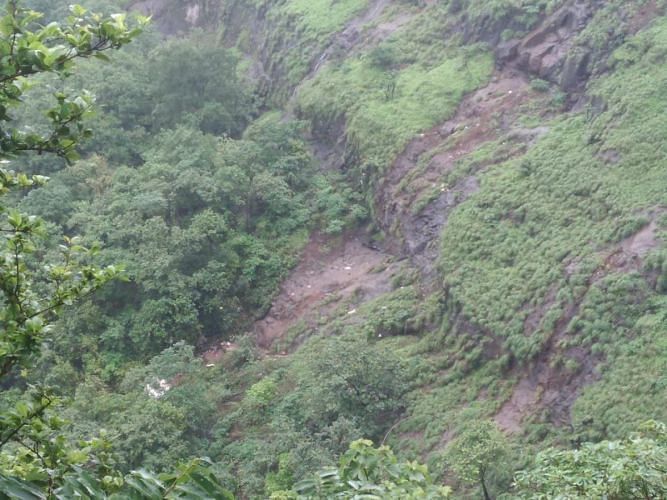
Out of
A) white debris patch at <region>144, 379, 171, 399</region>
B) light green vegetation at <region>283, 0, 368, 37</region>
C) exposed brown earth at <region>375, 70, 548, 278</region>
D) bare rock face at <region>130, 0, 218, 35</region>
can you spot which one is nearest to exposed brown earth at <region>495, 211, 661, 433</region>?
exposed brown earth at <region>375, 70, 548, 278</region>

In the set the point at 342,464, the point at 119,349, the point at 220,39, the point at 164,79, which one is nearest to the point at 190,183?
the point at 119,349

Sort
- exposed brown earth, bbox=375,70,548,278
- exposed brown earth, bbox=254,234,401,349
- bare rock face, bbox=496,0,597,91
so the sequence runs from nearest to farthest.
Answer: exposed brown earth, bbox=375,70,548,278 → exposed brown earth, bbox=254,234,401,349 → bare rock face, bbox=496,0,597,91

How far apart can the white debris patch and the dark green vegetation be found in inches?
1.9

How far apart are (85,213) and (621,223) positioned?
36.4 ft

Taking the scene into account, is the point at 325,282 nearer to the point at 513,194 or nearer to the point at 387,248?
the point at 387,248

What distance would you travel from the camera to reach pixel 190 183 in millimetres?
18141

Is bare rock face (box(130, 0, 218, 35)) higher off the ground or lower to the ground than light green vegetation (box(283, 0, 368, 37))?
lower

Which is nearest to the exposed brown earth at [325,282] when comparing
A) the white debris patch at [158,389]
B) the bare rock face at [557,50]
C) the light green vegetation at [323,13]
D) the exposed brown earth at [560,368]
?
the white debris patch at [158,389]

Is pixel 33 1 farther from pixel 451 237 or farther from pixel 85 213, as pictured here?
pixel 451 237

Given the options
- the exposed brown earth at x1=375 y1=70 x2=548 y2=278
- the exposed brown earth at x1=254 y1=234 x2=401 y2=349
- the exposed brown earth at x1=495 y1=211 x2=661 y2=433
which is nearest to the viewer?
the exposed brown earth at x1=495 y1=211 x2=661 y2=433

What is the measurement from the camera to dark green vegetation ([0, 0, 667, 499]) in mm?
11258

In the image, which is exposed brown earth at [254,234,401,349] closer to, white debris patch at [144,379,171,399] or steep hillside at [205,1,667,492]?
steep hillside at [205,1,667,492]

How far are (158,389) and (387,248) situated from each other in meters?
5.68

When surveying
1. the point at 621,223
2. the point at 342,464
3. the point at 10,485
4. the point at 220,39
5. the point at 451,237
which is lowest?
the point at 220,39
